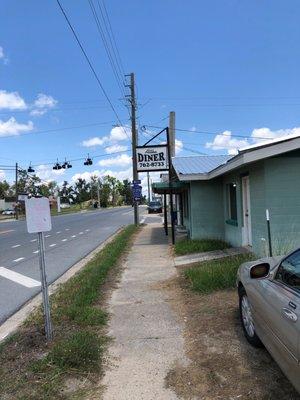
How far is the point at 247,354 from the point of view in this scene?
5.01 meters

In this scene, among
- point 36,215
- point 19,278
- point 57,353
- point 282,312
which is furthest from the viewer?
point 19,278

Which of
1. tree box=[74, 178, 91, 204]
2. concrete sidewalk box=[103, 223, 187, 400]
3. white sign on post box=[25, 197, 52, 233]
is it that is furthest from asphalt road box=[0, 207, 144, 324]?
tree box=[74, 178, 91, 204]

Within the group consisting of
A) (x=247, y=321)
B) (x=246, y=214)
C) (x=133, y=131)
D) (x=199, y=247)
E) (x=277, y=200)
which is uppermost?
(x=133, y=131)

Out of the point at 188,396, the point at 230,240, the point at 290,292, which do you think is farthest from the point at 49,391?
the point at 230,240

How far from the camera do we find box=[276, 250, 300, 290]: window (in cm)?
399

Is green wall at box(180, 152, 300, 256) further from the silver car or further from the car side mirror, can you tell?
the car side mirror

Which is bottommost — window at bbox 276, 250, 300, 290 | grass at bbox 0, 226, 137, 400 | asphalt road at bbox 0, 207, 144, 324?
asphalt road at bbox 0, 207, 144, 324

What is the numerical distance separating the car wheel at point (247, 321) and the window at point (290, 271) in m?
1.01

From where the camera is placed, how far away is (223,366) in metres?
4.73

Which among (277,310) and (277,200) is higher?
(277,200)

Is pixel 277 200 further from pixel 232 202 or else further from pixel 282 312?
pixel 282 312

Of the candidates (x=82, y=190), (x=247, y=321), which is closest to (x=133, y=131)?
(x=247, y=321)

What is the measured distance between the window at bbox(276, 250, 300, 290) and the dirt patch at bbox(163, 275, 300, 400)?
935 millimetres

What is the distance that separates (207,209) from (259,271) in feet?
38.8
